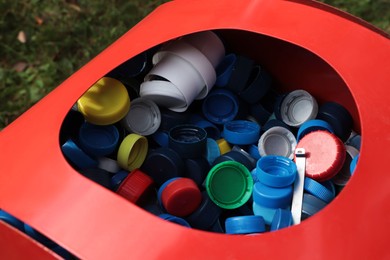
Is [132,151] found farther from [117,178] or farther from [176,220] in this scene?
[176,220]

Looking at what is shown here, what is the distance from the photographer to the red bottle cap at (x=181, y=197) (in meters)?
1.08

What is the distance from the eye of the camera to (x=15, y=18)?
1813 mm

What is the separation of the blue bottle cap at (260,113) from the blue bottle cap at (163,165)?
0.27 metres

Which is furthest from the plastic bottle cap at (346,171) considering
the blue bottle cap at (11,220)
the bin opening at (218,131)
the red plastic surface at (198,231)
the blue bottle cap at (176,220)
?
the blue bottle cap at (11,220)

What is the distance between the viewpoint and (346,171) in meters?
1.20

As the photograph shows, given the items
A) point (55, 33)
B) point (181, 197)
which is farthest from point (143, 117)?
point (55, 33)

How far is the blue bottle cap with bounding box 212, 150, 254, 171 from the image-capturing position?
1205 mm

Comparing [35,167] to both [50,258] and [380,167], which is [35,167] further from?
[380,167]

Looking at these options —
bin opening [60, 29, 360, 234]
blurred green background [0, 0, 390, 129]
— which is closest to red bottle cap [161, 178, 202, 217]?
bin opening [60, 29, 360, 234]

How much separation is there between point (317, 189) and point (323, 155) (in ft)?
0.26

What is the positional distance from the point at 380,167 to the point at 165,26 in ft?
1.61

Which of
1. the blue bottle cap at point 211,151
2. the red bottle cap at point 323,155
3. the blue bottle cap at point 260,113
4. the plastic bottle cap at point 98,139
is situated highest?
the red bottle cap at point 323,155

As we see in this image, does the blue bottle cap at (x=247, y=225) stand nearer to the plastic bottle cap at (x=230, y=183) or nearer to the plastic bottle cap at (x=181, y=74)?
the plastic bottle cap at (x=230, y=183)

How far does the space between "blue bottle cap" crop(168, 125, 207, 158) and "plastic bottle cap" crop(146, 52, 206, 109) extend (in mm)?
56
